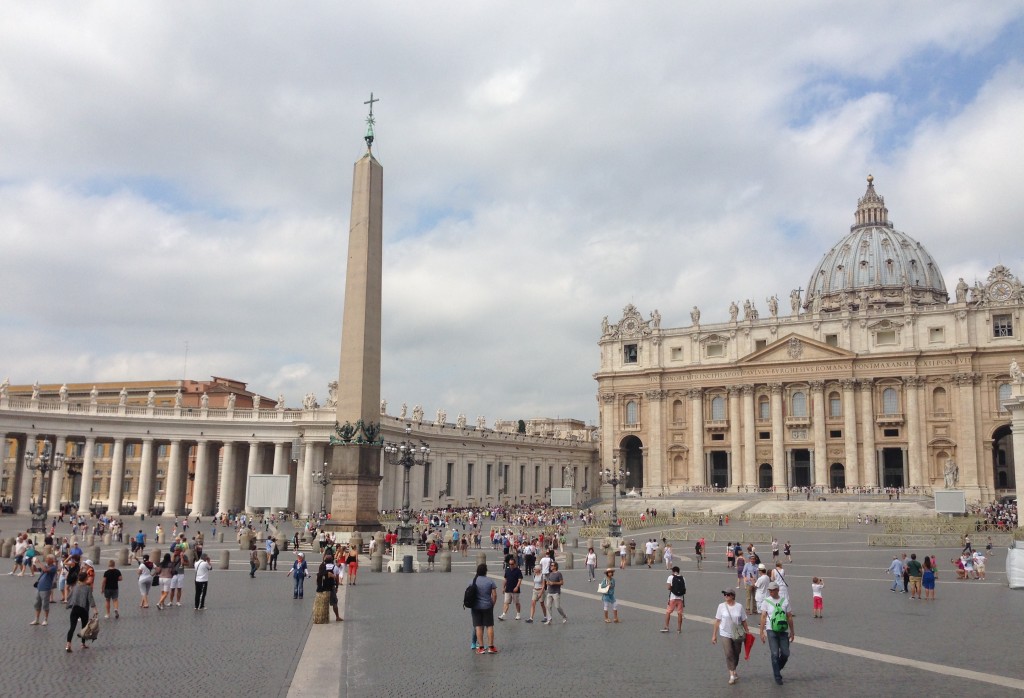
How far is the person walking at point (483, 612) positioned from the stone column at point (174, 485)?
47.2 meters

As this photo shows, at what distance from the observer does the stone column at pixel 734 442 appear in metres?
79.2

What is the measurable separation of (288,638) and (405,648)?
6.07 feet

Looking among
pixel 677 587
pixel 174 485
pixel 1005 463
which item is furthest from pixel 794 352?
pixel 677 587

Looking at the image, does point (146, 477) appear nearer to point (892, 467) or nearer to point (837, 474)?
point (837, 474)

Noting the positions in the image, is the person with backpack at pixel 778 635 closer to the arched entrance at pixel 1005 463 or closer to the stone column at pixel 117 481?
the stone column at pixel 117 481

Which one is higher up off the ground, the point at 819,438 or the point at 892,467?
the point at 819,438

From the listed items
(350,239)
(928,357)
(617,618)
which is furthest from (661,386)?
(617,618)

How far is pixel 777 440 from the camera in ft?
254

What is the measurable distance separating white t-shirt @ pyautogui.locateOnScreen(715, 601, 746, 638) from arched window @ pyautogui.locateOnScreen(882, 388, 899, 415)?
234 ft

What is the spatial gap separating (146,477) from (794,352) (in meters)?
54.5

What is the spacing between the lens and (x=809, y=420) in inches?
3024

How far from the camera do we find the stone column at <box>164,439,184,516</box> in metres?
54.4

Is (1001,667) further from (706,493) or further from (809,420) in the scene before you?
(809,420)

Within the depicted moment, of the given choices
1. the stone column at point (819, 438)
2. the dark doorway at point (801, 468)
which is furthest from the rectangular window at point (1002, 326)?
the dark doorway at point (801, 468)
